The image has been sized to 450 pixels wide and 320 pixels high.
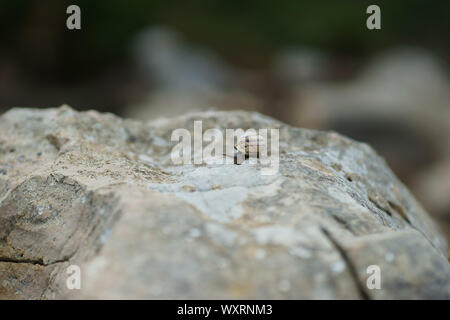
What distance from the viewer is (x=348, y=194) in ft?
5.82

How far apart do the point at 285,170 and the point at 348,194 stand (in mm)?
237

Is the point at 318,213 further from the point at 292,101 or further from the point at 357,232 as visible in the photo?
the point at 292,101

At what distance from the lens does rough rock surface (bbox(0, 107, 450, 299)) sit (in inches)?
52.3

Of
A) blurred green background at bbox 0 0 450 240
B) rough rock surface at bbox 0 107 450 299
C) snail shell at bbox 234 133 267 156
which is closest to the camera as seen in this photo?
rough rock surface at bbox 0 107 450 299

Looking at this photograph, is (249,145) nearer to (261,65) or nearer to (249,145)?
(249,145)

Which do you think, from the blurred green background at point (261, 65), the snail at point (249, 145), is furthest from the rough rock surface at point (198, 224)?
the blurred green background at point (261, 65)

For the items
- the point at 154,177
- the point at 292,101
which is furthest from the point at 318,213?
the point at 292,101

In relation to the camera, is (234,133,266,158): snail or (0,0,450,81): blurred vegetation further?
(0,0,450,81): blurred vegetation

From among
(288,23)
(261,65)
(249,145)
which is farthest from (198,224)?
(288,23)

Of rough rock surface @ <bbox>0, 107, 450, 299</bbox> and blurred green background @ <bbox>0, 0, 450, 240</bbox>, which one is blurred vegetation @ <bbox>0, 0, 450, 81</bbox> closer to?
blurred green background @ <bbox>0, 0, 450, 240</bbox>

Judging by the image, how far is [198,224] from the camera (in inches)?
56.7

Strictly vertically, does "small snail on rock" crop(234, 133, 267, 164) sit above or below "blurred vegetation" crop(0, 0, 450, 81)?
below

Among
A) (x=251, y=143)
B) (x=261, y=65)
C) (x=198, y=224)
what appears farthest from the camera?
(x=261, y=65)

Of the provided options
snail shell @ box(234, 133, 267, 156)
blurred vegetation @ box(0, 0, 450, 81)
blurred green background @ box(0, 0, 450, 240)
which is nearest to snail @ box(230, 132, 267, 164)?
snail shell @ box(234, 133, 267, 156)
